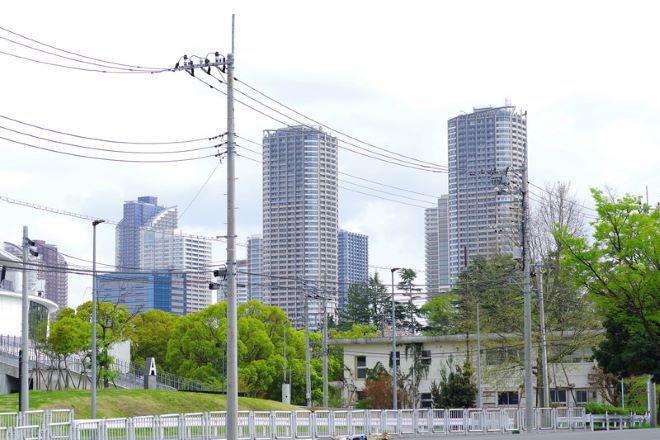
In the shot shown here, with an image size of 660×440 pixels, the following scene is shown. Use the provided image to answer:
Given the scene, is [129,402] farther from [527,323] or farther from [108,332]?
[527,323]

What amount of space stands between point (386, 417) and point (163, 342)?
58882 mm

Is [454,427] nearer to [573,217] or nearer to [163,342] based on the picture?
[573,217]

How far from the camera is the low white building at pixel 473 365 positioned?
83438 mm

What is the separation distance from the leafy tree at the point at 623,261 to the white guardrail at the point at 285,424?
6.43 meters

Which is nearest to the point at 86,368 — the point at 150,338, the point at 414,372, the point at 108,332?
the point at 108,332

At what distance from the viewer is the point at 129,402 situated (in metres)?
58.8

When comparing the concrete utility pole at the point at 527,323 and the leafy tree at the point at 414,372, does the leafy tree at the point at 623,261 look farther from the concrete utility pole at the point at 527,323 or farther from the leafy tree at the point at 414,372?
the leafy tree at the point at 414,372

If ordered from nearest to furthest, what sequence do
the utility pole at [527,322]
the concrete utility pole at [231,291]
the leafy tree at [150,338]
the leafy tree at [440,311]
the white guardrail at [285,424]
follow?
1. the concrete utility pole at [231,291]
2. the white guardrail at [285,424]
3. the utility pole at [527,322]
4. the leafy tree at [150,338]
5. the leafy tree at [440,311]

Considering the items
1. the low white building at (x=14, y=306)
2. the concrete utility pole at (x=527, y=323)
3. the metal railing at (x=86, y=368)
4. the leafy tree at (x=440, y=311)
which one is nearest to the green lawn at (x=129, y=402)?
the metal railing at (x=86, y=368)

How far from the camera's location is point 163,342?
101 metres

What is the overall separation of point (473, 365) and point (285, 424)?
49.1m

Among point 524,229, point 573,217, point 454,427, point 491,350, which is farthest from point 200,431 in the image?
point 491,350

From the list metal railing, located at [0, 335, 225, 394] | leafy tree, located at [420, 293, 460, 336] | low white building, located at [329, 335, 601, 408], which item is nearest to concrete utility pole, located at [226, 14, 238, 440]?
metal railing, located at [0, 335, 225, 394]

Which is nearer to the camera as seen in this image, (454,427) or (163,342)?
(454,427)
